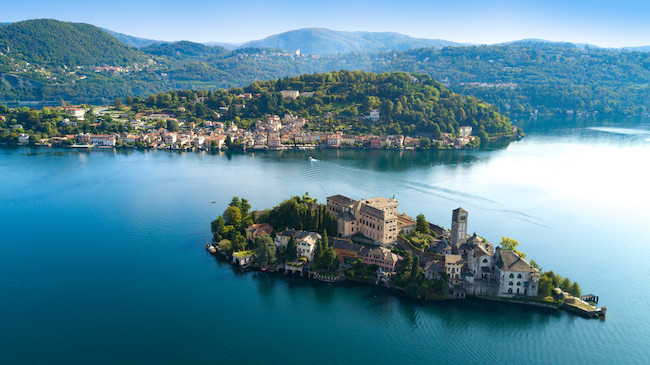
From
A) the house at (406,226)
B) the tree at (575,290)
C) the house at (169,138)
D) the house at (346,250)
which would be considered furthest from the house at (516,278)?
the house at (169,138)

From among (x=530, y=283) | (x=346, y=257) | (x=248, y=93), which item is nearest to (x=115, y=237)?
(x=346, y=257)

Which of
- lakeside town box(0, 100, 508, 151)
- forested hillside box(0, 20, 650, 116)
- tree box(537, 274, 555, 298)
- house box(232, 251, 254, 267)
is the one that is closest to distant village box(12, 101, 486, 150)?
lakeside town box(0, 100, 508, 151)

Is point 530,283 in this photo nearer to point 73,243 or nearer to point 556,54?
point 73,243

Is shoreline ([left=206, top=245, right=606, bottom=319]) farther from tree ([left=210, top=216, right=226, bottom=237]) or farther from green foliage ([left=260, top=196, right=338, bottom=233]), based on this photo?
tree ([left=210, top=216, right=226, bottom=237])

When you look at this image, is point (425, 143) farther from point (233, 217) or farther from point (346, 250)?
point (346, 250)

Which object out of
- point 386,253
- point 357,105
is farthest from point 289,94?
point 386,253

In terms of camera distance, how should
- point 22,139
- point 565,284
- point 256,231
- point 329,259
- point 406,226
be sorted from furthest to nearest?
point 22,139
point 406,226
point 256,231
point 329,259
point 565,284
